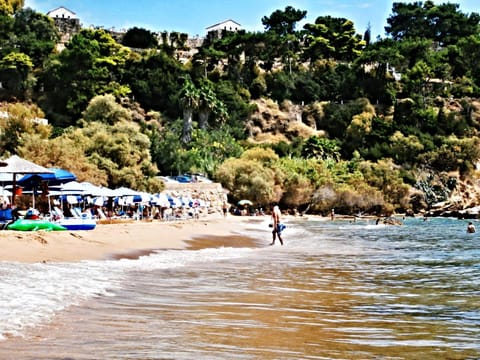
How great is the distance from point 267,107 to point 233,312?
77627 mm

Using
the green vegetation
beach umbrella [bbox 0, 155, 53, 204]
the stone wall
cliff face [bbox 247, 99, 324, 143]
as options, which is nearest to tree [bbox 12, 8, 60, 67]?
the green vegetation

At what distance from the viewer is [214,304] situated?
27.1 ft

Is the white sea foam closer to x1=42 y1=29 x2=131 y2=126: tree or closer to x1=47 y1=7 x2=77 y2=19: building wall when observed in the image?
x1=42 y1=29 x2=131 y2=126: tree

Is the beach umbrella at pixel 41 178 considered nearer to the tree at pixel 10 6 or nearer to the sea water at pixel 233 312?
the sea water at pixel 233 312

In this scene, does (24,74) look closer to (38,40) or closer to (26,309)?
(38,40)

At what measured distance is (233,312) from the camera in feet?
25.2

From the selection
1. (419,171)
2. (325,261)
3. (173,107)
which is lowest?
(325,261)

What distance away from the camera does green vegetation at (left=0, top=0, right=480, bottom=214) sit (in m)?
59.8

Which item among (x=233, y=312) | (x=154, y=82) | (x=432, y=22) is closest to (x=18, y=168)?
(x=233, y=312)

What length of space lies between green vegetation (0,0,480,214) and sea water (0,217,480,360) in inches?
1281

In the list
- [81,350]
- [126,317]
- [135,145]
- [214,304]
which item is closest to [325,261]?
[214,304]

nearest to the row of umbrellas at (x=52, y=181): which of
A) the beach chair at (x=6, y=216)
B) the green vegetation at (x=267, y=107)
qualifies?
the beach chair at (x=6, y=216)

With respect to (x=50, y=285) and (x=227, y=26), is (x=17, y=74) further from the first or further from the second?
(x=50, y=285)

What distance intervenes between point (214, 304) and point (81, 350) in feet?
9.91
